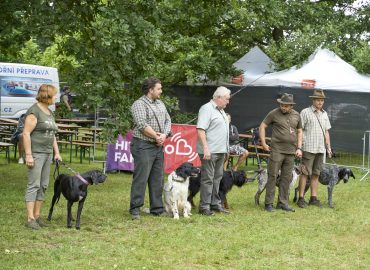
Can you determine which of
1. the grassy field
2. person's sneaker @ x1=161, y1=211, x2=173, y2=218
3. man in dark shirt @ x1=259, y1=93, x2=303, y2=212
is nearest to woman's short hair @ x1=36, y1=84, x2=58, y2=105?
the grassy field

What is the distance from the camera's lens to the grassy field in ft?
14.1

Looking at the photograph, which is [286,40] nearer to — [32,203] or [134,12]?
[134,12]

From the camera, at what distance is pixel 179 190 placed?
6137 millimetres

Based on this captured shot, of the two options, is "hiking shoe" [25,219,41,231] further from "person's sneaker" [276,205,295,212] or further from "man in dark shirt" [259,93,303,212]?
"person's sneaker" [276,205,295,212]

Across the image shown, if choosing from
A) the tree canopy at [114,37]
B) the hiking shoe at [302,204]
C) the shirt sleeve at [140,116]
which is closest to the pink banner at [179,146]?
the tree canopy at [114,37]

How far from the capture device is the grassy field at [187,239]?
4.29 m

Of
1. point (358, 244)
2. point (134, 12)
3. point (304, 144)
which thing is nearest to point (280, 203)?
point (304, 144)

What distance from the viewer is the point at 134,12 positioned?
8.35 metres

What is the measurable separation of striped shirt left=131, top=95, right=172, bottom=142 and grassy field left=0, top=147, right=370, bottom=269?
121 centimetres

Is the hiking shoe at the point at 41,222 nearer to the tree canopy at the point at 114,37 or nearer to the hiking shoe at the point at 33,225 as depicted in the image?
the hiking shoe at the point at 33,225

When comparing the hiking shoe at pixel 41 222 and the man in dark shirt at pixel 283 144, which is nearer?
the hiking shoe at pixel 41 222

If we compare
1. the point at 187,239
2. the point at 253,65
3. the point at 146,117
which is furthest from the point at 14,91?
the point at 187,239

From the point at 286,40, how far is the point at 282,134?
28.2ft

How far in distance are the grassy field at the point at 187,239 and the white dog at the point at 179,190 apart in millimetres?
195
